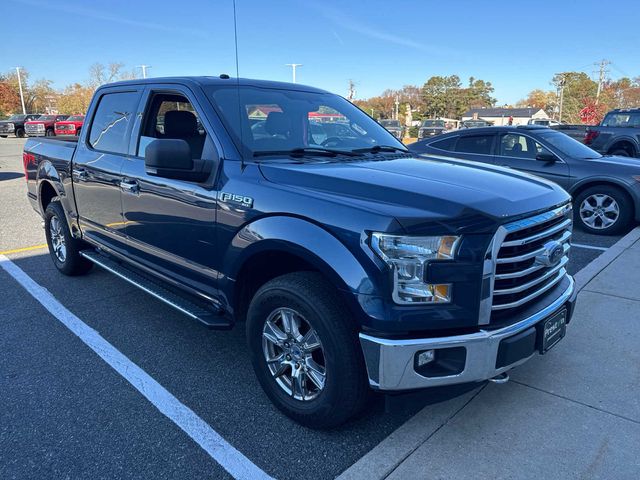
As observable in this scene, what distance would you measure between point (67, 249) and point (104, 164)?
1556mm

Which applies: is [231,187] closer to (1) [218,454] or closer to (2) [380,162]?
(2) [380,162]

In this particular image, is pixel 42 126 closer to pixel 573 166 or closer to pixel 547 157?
pixel 547 157

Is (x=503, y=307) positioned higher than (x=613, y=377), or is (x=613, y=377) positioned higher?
(x=503, y=307)

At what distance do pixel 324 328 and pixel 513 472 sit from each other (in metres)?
1.15


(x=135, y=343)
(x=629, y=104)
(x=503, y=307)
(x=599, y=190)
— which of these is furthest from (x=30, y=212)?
(x=629, y=104)

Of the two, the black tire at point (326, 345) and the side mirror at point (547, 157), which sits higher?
the side mirror at point (547, 157)

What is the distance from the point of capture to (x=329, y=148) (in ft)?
11.2

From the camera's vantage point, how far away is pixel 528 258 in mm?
2486

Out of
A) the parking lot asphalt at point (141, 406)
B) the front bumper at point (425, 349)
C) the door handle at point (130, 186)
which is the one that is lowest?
the parking lot asphalt at point (141, 406)

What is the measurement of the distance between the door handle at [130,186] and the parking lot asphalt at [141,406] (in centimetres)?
116

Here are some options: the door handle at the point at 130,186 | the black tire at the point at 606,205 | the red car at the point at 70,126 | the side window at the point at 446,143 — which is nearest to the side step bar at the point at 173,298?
the door handle at the point at 130,186

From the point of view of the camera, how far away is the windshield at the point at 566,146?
7.81m

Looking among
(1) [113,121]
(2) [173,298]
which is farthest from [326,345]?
(1) [113,121]

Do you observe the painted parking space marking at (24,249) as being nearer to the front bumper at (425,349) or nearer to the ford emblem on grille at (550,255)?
the front bumper at (425,349)
